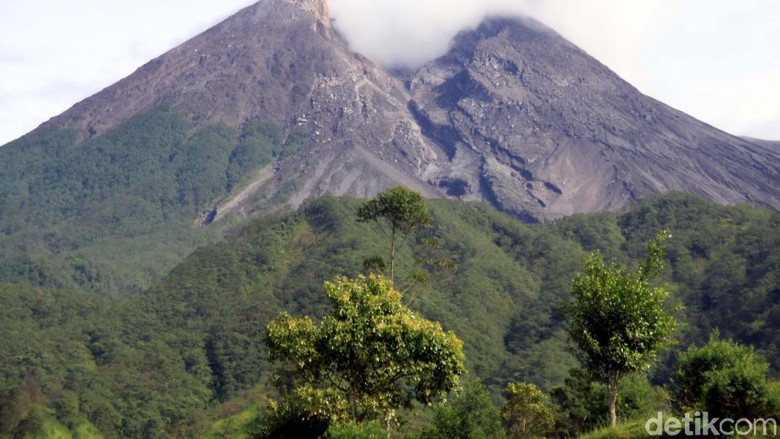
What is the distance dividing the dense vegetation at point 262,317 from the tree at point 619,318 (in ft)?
284

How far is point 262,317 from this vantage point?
157 meters

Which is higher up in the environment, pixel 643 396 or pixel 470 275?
pixel 643 396

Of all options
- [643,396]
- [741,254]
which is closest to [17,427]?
[643,396]

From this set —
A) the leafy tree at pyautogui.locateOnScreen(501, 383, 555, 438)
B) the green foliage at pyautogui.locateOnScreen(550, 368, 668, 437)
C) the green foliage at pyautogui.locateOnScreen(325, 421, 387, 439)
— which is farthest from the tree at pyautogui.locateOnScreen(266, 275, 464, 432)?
the leafy tree at pyautogui.locateOnScreen(501, 383, 555, 438)

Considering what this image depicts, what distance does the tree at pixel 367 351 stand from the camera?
24.0m

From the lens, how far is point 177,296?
175875mm

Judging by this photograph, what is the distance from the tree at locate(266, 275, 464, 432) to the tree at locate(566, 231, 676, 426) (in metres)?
4.18

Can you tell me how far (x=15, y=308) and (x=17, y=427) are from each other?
5271 centimetres

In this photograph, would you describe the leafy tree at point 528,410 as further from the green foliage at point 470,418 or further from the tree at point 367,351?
the tree at point 367,351

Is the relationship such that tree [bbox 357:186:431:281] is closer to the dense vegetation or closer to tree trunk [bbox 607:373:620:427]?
tree trunk [bbox 607:373:620:427]

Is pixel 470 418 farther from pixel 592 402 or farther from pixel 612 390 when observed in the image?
pixel 612 390

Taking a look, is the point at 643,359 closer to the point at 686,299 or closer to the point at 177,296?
the point at 686,299

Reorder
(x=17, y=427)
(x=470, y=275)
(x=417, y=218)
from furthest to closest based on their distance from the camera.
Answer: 1. (x=470, y=275)
2. (x=17, y=427)
3. (x=417, y=218)

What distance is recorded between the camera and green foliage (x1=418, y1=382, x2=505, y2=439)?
176 ft
